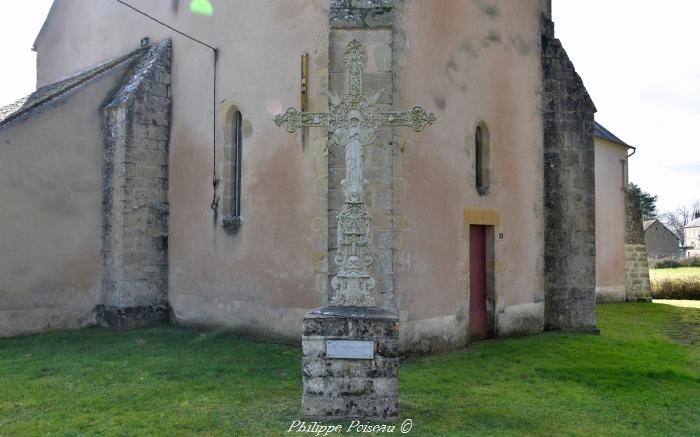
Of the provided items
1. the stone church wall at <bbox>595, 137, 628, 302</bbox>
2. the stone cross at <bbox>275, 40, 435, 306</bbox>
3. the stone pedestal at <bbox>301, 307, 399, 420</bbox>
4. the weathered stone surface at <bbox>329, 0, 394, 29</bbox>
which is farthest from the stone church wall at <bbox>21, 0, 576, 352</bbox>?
the stone church wall at <bbox>595, 137, 628, 302</bbox>

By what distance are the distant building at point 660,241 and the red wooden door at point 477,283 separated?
45.3 m

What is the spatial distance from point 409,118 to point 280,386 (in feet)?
11.9

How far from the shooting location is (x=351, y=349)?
609 cm

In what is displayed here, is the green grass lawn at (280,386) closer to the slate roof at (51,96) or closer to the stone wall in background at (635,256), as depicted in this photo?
the slate roof at (51,96)

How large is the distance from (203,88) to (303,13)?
281 cm

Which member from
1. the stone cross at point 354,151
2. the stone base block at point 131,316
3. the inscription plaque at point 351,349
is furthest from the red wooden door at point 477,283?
the stone base block at point 131,316

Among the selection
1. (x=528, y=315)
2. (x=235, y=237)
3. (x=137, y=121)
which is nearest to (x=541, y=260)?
(x=528, y=315)

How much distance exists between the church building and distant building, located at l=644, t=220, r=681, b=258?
142 ft

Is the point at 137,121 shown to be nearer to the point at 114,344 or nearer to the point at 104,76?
the point at 104,76

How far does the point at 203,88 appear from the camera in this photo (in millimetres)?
11898

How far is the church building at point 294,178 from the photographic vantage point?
9.59 meters

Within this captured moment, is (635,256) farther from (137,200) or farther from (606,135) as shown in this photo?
(137,200)

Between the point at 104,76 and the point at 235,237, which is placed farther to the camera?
the point at 104,76

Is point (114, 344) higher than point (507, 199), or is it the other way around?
point (507, 199)
